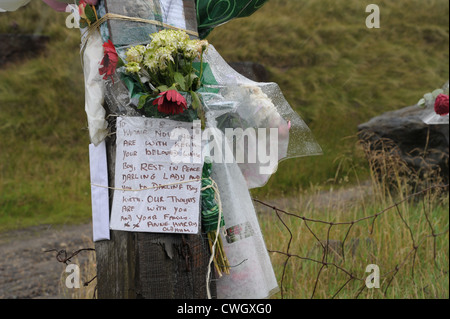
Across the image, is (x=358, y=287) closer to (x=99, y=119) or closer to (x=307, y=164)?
(x=99, y=119)

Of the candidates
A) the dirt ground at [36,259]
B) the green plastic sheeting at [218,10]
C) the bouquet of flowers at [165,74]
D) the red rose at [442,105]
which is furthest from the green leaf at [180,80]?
the red rose at [442,105]

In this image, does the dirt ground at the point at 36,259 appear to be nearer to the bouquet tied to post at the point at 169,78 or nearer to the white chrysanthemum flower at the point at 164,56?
the bouquet tied to post at the point at 169,78

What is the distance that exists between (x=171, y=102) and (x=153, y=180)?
23 cm

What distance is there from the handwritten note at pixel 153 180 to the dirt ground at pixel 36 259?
201 cm

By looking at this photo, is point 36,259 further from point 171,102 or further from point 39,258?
point 171,102

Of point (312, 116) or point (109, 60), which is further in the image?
point (312, 116)

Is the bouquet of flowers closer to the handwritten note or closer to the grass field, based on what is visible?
the handwritten note

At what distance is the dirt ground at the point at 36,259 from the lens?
3811mm

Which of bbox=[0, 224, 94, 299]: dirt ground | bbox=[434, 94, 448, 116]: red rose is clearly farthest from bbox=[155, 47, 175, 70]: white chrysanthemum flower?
bbox=[434, 94, 448, 116]: red rose

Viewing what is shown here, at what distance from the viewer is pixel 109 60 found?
138 centimetres

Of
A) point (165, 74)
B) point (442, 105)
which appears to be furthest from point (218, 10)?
point (442, 105)

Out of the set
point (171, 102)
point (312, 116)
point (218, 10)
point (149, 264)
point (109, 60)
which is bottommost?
point (149, 264)

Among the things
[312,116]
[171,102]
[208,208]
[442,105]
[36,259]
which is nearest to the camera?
[171,102]
